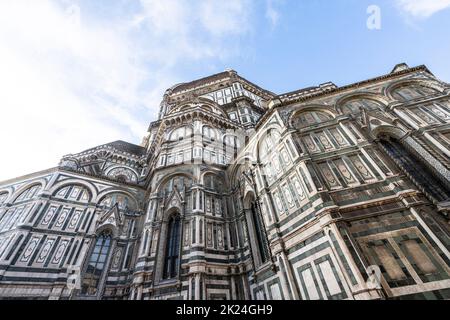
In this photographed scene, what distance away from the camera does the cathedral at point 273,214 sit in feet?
24.1

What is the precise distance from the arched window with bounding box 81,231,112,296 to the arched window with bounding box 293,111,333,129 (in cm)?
1534

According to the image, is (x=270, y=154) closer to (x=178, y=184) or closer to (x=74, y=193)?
(x=178, y=184)

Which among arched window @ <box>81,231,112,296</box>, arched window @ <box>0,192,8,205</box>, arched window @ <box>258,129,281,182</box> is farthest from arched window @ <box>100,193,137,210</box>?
arched window @ <box>258,129,281,182</box>

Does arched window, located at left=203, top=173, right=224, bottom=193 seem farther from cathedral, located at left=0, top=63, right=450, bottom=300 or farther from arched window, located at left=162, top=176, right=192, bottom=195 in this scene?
arched window, located at left=162, top=176, right=192, bottom=195

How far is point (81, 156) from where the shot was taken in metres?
23.2

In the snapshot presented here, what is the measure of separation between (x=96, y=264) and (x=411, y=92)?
75.4 ft

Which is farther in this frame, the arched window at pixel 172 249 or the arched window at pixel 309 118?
the arched window at pixel 309 118

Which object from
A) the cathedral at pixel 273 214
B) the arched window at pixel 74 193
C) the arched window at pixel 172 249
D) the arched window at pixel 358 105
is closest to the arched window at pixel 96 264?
the cathedral at pixel 273 214

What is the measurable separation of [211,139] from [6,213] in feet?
53.1

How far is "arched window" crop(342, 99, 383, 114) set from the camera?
41.8 ft

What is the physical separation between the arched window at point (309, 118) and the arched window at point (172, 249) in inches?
401

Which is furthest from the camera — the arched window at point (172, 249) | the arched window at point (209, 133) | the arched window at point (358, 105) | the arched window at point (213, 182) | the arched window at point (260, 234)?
the arched window at point (209, 133)

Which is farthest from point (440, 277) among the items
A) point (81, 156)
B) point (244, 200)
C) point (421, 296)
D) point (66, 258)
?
point (81, 156)

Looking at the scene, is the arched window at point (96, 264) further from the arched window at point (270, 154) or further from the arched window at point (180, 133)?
the arched window at point (270, 154)
